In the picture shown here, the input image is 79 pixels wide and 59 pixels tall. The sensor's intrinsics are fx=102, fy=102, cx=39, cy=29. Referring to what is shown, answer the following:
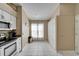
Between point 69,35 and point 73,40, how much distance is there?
0.75 feet

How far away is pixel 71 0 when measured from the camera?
1.21m

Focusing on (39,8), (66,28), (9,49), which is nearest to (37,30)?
(39,8)

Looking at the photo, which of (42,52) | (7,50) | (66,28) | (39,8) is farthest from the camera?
(39,8)

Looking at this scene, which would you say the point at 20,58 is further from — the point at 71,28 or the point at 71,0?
the point at 71,28

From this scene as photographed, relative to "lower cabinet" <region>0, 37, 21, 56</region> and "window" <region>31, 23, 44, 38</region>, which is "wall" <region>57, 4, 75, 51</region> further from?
"window" <region>31, 23, 44, 38</region>

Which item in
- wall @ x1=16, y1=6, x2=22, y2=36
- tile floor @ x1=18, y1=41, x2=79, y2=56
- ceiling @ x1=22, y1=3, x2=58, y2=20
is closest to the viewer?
ceiling @ x1=22, y1=3, x2=58, y2=20

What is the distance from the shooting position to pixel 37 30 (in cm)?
719

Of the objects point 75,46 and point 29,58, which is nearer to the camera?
point 29,58

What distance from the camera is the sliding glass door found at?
7162mm

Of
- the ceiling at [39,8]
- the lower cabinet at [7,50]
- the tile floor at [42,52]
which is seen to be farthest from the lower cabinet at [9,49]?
the ceiling at [39,8]

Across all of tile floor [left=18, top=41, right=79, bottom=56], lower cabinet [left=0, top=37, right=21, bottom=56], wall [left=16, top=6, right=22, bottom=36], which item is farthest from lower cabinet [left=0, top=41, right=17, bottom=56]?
wall [left=16, top=6, right=22, bottom=36]

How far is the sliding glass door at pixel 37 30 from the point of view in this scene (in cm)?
716

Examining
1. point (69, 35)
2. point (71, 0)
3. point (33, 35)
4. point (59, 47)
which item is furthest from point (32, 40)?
point (71, 0)

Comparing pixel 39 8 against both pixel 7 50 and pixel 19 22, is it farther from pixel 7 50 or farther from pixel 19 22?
pixel 7 50
